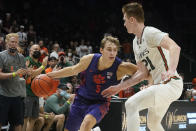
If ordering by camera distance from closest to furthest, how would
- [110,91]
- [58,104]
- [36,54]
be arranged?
[110,91] → [36,54] → [58,104]

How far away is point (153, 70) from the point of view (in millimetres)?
4488

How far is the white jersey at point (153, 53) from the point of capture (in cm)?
432

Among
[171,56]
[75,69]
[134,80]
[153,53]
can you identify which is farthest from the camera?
[75,69]

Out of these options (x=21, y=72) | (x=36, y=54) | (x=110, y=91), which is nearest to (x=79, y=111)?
(x=110, y=91)

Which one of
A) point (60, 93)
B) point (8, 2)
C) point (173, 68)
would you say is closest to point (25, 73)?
point (60, 93)

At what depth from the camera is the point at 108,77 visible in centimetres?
545

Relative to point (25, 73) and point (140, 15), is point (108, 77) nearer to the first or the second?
point (140, 15)

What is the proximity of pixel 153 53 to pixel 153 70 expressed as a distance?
228 mm

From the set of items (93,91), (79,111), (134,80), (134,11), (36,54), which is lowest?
(79,111)

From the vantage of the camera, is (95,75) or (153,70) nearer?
(153,70)

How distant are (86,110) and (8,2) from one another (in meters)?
15.0

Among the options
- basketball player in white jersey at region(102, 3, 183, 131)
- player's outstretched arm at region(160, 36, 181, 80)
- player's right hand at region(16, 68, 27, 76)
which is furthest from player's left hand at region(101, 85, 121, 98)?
player's right hand at region(16, 68, 27, 76)

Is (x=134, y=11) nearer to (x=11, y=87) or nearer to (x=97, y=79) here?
(x=97, y=79)

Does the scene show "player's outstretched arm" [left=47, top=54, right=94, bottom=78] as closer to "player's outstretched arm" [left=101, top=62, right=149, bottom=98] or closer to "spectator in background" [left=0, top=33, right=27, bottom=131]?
"player's outstretched arm" [left=101, top=62, right=149, bottom=98]
